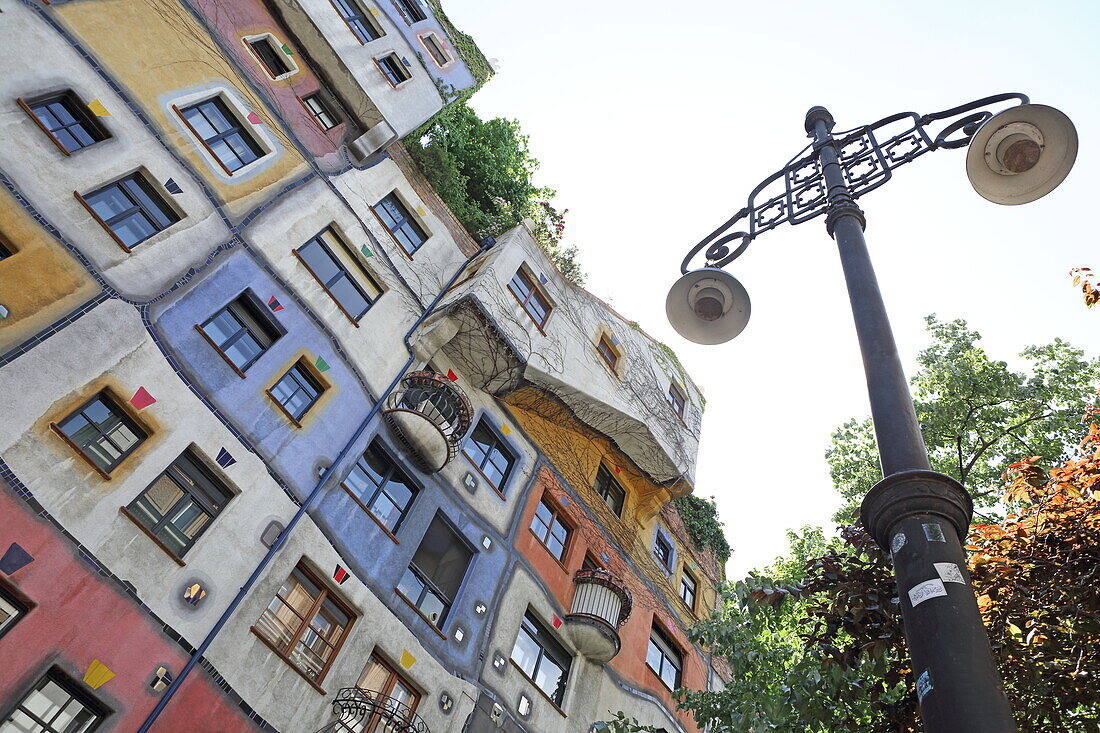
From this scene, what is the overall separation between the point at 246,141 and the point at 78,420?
237 inches

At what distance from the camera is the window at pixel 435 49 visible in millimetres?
19698

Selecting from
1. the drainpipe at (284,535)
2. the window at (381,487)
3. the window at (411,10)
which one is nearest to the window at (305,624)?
the drainpipe at (284,535)

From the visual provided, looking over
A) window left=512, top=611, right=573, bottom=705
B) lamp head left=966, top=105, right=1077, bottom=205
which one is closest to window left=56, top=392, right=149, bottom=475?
window left=512, top=611, right=573, bottom=705

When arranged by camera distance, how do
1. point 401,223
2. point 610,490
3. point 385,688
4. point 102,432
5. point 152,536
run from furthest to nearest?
1. point 610,490
2. point 401,223
3. point 385,688
4. point 102,432
5. point 152,536

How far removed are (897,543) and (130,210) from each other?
992 cm

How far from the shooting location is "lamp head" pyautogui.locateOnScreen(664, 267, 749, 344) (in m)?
6.29

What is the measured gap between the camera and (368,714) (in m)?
9.33

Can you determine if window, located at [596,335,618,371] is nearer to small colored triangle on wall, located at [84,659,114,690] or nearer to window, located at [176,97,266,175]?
window, located at [176,97,266,175]

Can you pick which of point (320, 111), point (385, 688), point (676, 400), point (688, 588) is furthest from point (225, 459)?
point (676, 400)

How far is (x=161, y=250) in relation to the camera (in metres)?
10.2

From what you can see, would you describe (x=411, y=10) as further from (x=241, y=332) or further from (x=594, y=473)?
(x=241, y=332)

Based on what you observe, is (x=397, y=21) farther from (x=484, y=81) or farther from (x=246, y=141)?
(x=246, y=141)

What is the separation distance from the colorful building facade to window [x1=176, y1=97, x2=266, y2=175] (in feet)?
0.15

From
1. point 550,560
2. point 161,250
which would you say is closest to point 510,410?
point 550,560
